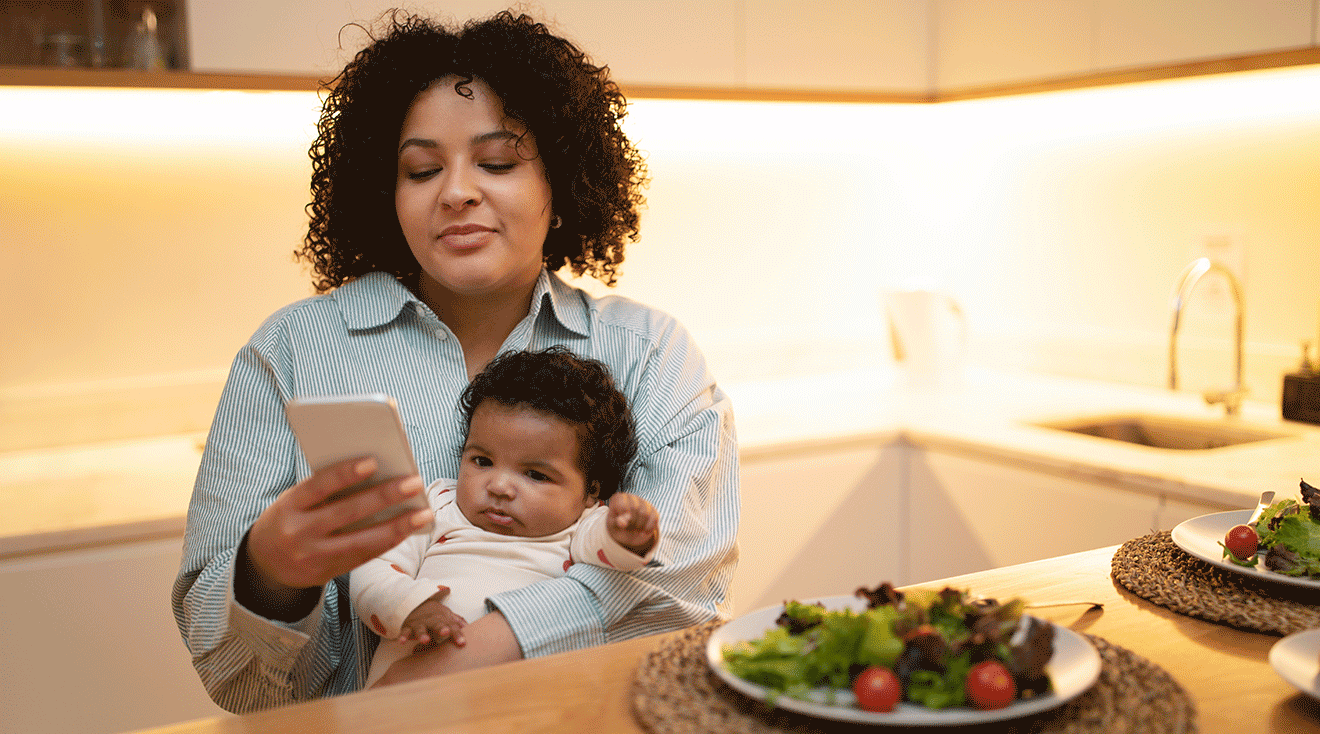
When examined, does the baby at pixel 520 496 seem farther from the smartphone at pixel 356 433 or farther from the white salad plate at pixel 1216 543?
the white salad plate at pixel 1216 543

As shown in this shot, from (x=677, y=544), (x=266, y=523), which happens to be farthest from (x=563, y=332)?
(x=266, y=523)

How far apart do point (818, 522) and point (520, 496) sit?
1.19 m

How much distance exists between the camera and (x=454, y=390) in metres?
1.40

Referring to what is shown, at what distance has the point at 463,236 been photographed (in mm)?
1342

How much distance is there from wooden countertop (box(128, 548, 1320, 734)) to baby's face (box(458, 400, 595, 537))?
0.37 meters

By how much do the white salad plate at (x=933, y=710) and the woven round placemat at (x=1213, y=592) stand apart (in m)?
0.20

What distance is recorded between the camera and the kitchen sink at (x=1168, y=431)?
2281 mm

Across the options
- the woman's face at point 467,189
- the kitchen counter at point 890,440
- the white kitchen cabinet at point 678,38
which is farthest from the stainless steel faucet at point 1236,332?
the woman's face at point 467,189

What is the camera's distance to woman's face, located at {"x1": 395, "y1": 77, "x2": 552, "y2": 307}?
4.41 feet

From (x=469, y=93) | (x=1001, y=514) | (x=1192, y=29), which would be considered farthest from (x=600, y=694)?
(x=1192, y=29)

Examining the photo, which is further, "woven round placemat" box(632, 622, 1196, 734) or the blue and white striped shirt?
the blue and white striped shirt

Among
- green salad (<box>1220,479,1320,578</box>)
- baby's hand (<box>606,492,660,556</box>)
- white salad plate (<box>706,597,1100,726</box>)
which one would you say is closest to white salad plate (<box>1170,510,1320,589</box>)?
green salad (<box>1220,479,1320,578</box>)

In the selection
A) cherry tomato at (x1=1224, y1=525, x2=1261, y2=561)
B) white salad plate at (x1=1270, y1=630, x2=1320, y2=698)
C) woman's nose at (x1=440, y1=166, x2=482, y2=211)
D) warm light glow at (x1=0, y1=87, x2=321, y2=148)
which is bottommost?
white salad plate at (x1=1270, y1=630, x2=1320, y2=698)

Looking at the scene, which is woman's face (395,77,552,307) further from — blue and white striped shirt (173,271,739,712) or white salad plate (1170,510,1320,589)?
white salad plate (1170,510,1320,589)
